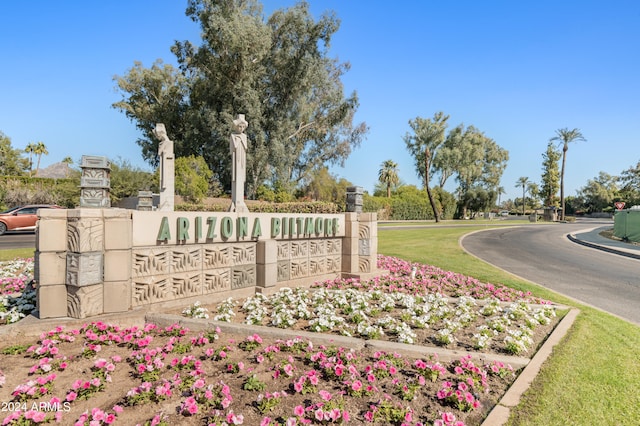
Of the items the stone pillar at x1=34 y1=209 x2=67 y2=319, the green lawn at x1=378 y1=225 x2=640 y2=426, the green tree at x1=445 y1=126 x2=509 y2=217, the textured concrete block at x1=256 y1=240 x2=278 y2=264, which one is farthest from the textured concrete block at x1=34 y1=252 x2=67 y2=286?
the green tree at x1=445 y1=126 x2=509 y2=217

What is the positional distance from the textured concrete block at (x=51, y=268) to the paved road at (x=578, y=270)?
9492mm

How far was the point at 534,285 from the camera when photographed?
364 inches

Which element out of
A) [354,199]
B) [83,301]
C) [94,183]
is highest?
[94,183]

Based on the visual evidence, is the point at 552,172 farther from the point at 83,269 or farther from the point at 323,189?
the point at 83,269

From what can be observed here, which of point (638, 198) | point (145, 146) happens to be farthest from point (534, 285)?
point (638, 198)

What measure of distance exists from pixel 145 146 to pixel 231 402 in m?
34.8

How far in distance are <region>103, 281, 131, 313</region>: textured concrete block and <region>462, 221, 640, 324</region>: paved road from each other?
342 inches

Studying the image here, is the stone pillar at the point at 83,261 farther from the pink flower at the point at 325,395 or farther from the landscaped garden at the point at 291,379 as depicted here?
the pink flower at the point at 325,395

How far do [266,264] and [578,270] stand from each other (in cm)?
1064

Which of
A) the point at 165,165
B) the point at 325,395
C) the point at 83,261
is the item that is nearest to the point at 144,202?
the point at 165,165

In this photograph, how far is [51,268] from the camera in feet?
16.7

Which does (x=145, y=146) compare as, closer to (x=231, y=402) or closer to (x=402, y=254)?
(x=402, y=254)

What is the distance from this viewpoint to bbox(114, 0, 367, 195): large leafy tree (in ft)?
86.2

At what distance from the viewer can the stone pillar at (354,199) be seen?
32.7 ft
